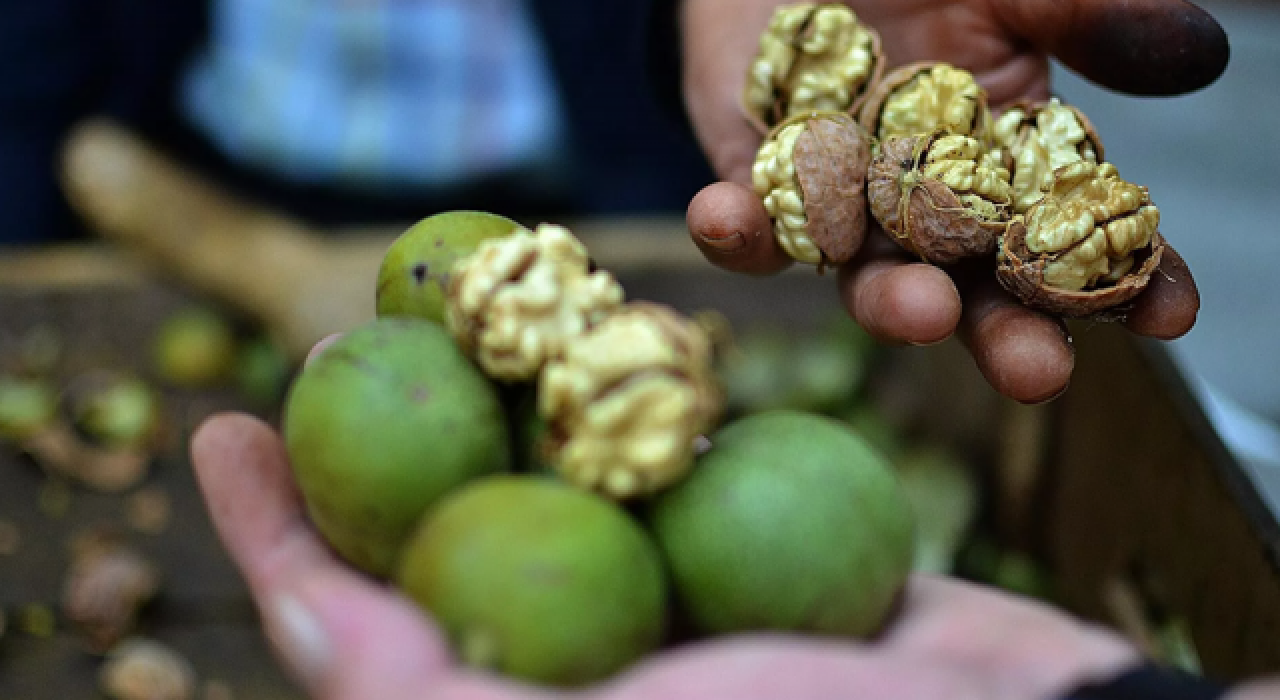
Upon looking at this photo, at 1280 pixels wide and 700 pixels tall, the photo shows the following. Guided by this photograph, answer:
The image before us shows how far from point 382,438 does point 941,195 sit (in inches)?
26.2

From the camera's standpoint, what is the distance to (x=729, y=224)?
119 cm

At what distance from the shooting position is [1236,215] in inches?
100.0

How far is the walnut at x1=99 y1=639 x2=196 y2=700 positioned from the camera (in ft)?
5.24

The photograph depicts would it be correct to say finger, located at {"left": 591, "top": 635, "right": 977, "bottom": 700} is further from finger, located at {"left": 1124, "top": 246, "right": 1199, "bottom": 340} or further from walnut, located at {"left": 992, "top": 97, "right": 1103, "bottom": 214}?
walnut, located at {"left": 992, "top": 97, "right": 1103, "bottom": 214}

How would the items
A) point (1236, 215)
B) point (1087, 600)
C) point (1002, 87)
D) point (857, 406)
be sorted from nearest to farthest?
point (1002, 87), point (1087, 600), point (857, 406), point (1236, 215)

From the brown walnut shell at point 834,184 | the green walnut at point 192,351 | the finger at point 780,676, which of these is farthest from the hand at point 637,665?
the green walnut at point 192,351

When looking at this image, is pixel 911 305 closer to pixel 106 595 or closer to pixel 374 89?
pixel 106 595

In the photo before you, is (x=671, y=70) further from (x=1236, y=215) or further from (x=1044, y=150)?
(x=1236, y=215)

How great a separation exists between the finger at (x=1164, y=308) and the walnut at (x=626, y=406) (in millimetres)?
536

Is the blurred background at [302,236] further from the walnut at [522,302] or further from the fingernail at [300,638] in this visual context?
the fingernail at [300,638]

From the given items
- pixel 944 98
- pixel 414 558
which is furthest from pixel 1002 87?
pixel 414 558

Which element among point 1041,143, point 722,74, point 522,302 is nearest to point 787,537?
point 522,302

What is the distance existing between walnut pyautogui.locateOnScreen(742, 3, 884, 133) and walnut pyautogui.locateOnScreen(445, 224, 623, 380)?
2.07ft

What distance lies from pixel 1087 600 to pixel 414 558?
1.25 m
